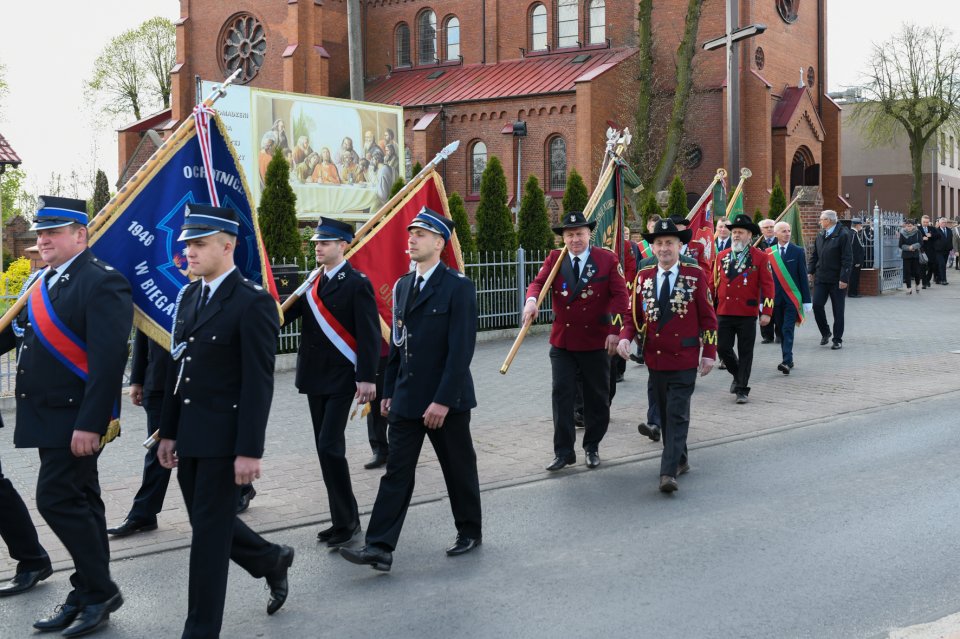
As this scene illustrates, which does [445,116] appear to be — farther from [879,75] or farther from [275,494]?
[275,494]

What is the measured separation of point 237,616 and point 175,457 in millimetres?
962

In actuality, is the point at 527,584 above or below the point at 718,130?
below

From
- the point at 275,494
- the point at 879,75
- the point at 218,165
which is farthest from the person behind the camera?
the point at 879,75

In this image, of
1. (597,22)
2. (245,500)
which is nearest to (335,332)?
(245,500)

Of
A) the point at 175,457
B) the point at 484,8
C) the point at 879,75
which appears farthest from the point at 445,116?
the point at 175,457

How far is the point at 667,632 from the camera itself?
181 inches

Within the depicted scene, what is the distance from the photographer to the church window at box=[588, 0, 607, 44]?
135 ft

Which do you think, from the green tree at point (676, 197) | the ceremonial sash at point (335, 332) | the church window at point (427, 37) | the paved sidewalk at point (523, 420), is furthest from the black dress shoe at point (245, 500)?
the church window at point (427, 37)

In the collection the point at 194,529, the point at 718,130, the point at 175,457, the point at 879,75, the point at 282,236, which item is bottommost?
the point at 194,529

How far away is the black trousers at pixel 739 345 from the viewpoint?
1132cm

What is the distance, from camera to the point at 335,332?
6.33m

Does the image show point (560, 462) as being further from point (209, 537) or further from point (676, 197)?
point (676, 197)

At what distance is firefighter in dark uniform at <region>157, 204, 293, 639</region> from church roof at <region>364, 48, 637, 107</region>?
34862 mm

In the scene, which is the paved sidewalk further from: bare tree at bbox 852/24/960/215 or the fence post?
bare tree at bbox 852/24/960/215
